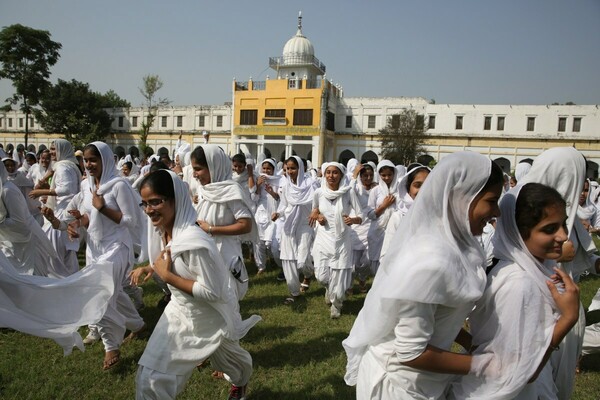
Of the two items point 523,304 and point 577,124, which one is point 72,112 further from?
point 577,124

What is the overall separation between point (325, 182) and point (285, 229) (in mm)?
1285

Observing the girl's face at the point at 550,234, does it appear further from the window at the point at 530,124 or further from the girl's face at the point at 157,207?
the window at the point at 530,124

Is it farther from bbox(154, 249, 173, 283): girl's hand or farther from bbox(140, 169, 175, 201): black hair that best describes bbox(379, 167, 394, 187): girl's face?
bbox(154, 249, 173, 283): girl's hand

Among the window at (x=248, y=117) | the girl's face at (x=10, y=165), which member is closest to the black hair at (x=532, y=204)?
the girl's face at (x=10, y=165)

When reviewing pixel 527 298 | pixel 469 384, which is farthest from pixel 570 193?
pixel 469 384

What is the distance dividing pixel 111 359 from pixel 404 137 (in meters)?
35.6

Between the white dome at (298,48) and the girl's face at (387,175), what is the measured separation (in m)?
39.2

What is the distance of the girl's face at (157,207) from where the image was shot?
2.42 metres

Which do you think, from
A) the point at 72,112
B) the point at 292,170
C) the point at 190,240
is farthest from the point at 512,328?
the point at 72,112

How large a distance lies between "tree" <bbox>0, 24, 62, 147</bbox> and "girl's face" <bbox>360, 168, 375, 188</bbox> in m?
34.1

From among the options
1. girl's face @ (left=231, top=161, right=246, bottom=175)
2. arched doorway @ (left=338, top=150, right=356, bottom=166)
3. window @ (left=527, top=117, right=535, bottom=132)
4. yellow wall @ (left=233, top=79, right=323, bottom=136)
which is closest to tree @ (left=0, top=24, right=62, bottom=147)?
yellow wall @ (left=233, top=79, right=323, bottom=136)

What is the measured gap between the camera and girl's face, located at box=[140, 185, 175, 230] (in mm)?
2422

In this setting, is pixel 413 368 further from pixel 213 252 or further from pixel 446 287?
pixel 213 252

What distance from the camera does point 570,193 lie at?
2.43 m
